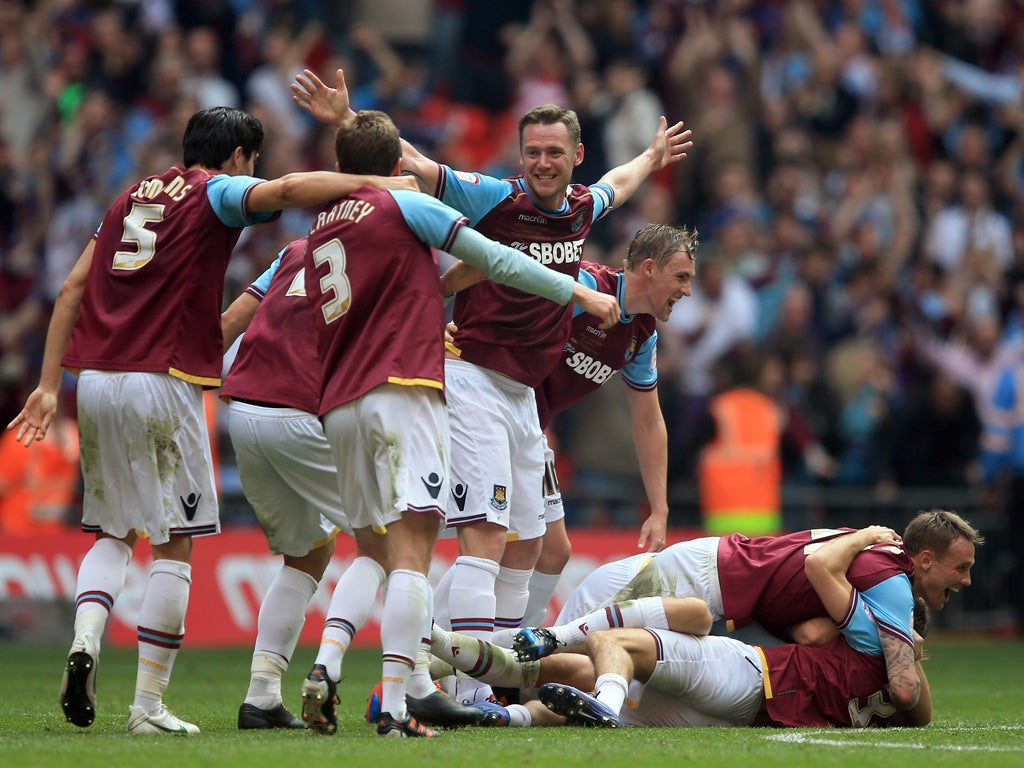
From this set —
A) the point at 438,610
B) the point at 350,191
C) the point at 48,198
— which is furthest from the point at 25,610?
the point at 350,191

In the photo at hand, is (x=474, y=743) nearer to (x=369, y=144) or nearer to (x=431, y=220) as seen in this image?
(x=431, y=220)

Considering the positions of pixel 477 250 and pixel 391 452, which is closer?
pixel 391 452

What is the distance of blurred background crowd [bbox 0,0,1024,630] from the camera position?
50.2 feet

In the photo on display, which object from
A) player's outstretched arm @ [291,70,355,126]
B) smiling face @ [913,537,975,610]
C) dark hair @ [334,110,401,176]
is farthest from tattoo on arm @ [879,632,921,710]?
player's outstretched arm @ [291,70,355,126]

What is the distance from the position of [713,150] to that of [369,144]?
11.6 metres

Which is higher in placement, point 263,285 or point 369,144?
point 369,144

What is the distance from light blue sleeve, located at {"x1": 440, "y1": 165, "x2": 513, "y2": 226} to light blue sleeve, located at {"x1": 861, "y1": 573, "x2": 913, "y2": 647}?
8.68 feet

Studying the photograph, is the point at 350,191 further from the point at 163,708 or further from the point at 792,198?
the point at 792,198

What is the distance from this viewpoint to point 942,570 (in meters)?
7.65

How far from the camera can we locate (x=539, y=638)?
736cm

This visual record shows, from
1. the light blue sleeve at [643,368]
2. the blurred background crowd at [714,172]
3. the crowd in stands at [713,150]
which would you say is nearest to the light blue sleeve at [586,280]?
the light blue sleeve at [643,368]

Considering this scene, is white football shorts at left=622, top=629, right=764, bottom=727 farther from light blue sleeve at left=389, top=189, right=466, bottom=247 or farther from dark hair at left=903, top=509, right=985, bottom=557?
light blue sleeve at left=389, top=189, right=466, bottom=247

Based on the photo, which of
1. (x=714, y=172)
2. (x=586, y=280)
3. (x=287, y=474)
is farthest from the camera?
(x=714, y=172)

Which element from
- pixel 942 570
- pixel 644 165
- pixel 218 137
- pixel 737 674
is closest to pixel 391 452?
pixel 218 137
